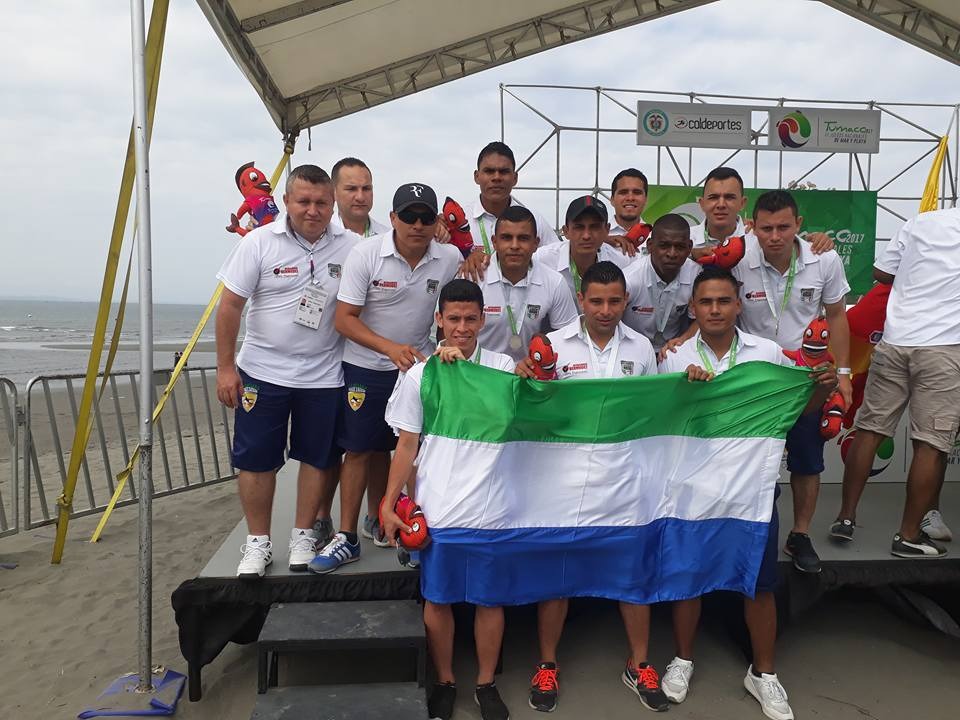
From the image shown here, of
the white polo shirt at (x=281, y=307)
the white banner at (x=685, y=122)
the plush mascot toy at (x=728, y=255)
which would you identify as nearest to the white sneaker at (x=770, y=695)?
the plush mascot toy at (x=728, y=255)

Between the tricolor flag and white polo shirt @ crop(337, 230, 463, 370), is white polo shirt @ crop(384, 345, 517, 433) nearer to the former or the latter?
the tricolor flag

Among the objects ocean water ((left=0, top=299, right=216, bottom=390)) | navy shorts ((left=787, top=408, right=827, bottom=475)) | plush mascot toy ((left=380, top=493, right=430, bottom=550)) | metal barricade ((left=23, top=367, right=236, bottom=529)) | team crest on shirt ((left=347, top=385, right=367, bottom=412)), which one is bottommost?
ocean water ((left=0, top=299, right=216, bottom=390))

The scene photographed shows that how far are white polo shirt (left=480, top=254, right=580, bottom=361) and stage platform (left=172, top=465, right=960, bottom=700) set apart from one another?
48.3 inches

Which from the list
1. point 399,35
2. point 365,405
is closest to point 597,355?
point 365,405

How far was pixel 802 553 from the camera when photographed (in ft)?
11.2

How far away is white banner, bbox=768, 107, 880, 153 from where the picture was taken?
9.09m

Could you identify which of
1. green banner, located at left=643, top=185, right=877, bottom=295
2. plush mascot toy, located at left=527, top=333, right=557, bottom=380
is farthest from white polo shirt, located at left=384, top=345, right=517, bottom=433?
green banner, located at left=643, top=185, right=877, bottom=295

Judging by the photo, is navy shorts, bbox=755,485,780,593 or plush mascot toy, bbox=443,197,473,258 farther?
plush mascot toy, bbox=443,197,473,258

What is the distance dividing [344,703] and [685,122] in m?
8.11

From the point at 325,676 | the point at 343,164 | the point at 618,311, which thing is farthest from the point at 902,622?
the point at 343,164

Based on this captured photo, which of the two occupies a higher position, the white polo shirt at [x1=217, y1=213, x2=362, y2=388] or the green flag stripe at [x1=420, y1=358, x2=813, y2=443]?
the white polo shirt at [x1=217, y1=213, x2=362, y2=388]

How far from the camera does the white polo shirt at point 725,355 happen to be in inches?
123

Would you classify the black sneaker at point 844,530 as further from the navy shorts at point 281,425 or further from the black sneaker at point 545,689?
the navy shorts at point 281,425

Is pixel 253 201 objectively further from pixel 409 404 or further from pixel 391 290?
pixel 409 404
